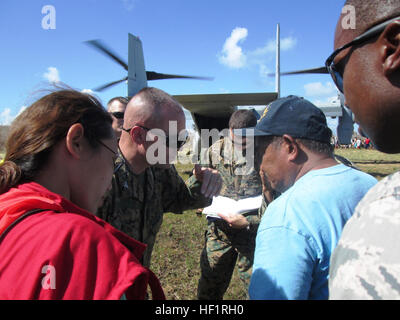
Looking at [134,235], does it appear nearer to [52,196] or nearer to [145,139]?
[145,139]

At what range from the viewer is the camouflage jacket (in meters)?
3.79

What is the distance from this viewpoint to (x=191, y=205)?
8.49ft

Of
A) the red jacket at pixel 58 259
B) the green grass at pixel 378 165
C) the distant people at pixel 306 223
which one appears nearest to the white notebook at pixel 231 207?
the distant people at pixel 306 223

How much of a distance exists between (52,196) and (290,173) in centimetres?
126

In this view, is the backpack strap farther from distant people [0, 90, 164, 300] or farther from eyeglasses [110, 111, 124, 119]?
eyeglasses [110, 111, 124, 119]

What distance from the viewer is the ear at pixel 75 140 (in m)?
1.09

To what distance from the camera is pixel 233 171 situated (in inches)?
157

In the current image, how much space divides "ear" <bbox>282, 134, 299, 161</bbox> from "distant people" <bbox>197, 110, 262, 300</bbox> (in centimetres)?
135

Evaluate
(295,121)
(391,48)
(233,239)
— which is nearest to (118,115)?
(233,239)

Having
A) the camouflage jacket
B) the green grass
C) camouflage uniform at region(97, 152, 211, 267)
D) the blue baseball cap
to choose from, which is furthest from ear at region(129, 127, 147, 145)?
the green grass

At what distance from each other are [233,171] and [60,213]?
3.25 metres

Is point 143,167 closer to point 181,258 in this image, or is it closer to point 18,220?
point 18,220

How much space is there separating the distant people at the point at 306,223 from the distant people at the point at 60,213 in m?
0.49
